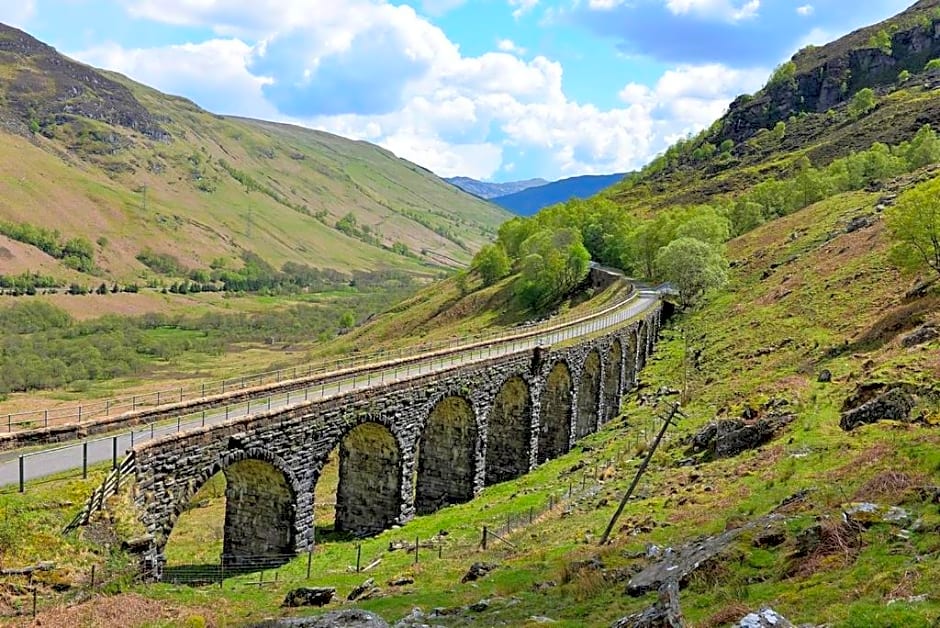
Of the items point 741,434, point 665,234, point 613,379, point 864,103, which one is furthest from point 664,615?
point 864,103

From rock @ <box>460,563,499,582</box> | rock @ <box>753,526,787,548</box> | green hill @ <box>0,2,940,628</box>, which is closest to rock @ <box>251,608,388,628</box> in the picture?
green hill @ <box>0,2,940,628</box>

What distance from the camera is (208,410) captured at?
2852 centimetres

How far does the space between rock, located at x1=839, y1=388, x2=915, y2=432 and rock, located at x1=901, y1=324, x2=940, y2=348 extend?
31.9 ft

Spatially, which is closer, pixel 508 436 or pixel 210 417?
pixel 210 417

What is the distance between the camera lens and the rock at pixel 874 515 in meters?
15.6

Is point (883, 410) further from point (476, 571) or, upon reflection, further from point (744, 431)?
point (476, 571)

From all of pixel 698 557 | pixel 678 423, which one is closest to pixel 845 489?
pixel 698 557

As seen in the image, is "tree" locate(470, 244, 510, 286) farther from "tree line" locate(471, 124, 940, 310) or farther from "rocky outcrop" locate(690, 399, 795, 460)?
"rocky outcrop" locate(690, 399, 795, 460)

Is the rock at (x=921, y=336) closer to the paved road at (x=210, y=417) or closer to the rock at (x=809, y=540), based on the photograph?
the paved road at (x=210, y=417)

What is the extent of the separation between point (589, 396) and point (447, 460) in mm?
19080

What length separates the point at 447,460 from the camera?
4097cm

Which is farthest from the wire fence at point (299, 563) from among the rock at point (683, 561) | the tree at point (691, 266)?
the tree at point (691, 266)

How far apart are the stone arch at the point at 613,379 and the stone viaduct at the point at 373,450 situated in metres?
6.78

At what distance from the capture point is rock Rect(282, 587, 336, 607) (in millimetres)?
20969
